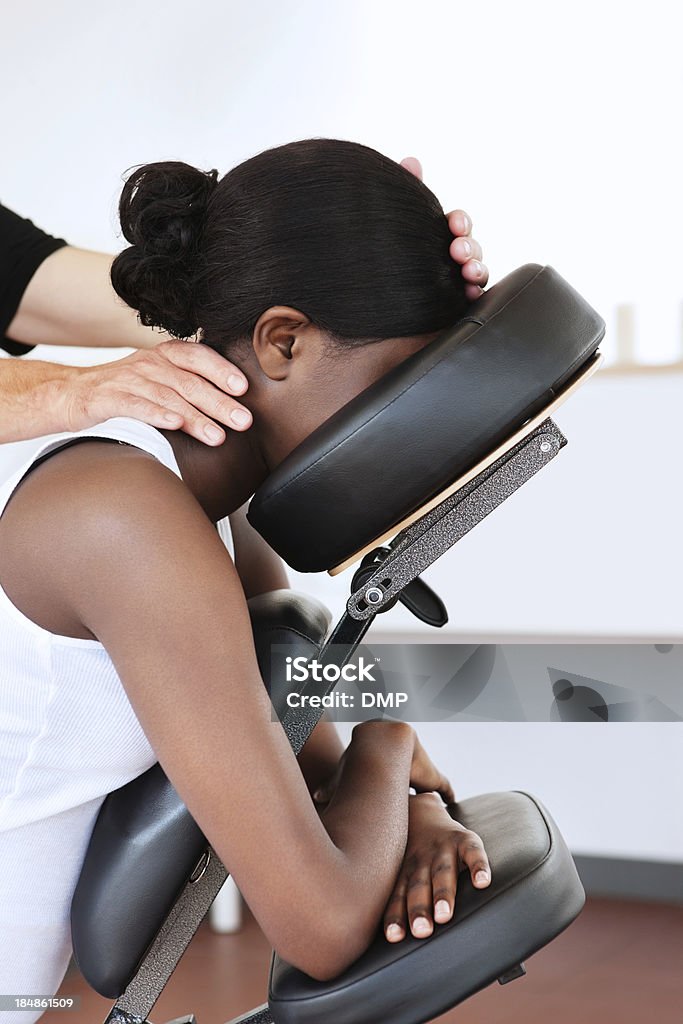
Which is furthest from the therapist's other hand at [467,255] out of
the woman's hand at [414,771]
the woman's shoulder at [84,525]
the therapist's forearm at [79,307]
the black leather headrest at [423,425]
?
the therapist's forearm at [79,307]

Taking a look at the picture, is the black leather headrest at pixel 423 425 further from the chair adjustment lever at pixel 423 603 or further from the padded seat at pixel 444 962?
the padded seat at pixel 444 962

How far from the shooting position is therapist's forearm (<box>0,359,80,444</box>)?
1052mm

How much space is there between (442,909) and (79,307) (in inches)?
44.5

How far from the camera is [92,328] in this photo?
5.14 feet

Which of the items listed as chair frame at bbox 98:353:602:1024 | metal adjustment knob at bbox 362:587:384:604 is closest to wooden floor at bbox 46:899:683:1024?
chair frame at bbox 98:353:602:1024

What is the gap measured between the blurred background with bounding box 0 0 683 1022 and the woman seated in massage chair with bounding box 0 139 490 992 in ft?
4.19

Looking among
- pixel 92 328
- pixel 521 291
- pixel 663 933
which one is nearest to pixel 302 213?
pixel 521 291

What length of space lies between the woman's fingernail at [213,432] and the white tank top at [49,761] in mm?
37

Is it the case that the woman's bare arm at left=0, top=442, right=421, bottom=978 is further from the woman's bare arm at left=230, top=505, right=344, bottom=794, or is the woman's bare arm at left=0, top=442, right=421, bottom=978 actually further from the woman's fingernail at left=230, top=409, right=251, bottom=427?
the woman's bare arm at left=230, top=505, right=344, bottom=794

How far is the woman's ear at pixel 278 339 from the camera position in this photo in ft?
2.85

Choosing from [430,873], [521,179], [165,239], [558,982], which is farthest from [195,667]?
[521,179]

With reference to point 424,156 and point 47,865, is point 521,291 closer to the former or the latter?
point 47,865

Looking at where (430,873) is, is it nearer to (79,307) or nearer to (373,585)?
(373,585)

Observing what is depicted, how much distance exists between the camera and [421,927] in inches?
30.7
